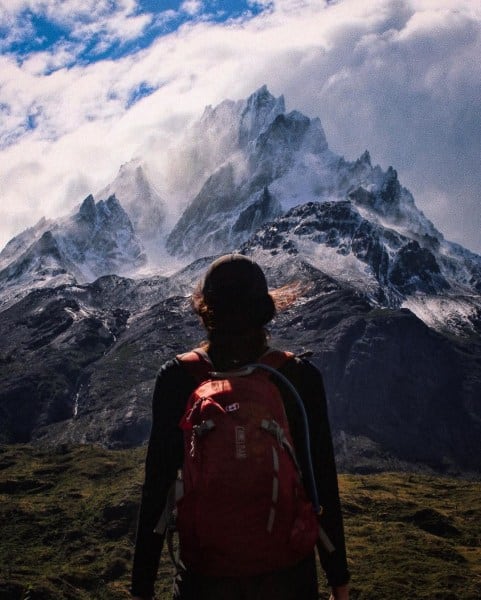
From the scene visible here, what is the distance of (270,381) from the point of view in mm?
8008

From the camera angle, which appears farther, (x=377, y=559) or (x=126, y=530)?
(x=126, y=530)

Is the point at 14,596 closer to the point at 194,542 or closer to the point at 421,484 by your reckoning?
the point at 194,542

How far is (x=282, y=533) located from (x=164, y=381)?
7.23 ft

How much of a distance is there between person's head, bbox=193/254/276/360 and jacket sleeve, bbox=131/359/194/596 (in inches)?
27.9

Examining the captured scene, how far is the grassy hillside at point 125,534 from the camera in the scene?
92188 millimetres

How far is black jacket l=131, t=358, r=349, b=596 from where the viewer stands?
26.5 ft

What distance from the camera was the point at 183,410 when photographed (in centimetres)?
831

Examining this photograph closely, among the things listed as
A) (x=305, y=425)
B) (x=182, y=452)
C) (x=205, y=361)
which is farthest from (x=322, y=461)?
(x=205, y=361)

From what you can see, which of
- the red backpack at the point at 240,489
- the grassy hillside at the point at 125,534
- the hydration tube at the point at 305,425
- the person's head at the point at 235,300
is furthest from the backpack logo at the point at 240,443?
the grassy hillside at the point at 125,534

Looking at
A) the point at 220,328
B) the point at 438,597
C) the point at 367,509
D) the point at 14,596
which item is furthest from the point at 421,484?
the point at 220,328

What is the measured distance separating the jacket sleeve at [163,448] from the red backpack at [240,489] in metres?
0.54

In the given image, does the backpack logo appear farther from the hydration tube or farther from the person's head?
the person's head

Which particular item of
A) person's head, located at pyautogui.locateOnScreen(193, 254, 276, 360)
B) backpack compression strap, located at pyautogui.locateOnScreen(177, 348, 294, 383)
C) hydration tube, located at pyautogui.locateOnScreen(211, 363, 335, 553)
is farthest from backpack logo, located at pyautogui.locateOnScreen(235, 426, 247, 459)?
person's head, located at pyautogui.locateOnScreen(193, 254, 276, 360)

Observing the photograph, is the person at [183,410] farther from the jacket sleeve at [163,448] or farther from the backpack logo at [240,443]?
the backpack logo at [240,443]
